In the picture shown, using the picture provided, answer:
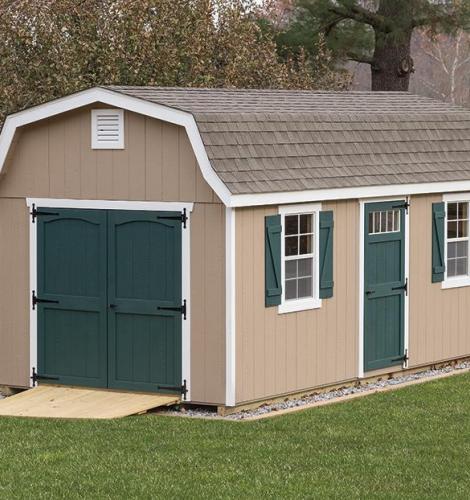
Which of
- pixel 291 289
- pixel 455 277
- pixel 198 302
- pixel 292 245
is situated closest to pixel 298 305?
pixel 291 289

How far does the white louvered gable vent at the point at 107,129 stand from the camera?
14523 mm

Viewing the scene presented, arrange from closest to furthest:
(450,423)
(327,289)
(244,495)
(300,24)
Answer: (244,495)
(450,423)
(327,289)
(300,24)

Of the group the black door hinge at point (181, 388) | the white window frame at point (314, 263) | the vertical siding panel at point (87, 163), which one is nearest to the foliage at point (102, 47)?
the vertical siding panel at point (87, 163)

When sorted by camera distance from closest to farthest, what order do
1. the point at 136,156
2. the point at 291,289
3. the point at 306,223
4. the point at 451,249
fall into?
the point at 136,156, the point at 291,289, the point at 306,223, the point at 451,249

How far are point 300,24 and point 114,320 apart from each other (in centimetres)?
1810

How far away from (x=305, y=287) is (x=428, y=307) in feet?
7.52

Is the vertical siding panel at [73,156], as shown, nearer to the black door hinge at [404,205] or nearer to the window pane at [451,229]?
the black door hinge at [404,205]

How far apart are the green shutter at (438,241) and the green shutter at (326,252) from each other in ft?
6.22

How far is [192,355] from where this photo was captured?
46.8ft

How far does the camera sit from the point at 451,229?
56.0 ft

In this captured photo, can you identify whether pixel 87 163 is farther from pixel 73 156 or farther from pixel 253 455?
pixel 253 455

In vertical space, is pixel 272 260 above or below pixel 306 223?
below

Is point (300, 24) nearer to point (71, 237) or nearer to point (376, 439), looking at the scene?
point (71, 237)

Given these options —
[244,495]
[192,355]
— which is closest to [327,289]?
[192,355]
